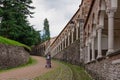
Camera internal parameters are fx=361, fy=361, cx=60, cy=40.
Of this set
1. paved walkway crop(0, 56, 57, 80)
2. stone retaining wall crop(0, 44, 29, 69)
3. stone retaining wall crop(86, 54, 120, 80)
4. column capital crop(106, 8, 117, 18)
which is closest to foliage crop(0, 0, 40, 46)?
stone retaining wall crop(0, 44, 29, 69)

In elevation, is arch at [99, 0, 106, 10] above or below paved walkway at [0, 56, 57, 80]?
above

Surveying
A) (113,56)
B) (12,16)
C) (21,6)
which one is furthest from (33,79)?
(21,6)

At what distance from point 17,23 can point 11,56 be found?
22.0 meters

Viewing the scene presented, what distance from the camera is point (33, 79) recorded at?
21922mm

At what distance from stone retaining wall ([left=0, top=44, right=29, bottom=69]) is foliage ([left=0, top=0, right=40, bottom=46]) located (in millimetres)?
14830

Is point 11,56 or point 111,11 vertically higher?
point 111,11

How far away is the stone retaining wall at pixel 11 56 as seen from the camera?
3491cm

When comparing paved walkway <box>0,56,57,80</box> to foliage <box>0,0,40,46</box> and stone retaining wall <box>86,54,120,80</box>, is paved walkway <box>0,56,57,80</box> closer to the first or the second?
stone retaining wall <box>86,54,120,80</box>

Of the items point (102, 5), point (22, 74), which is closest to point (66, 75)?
point (22, 74)

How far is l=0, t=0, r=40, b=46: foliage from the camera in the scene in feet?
188

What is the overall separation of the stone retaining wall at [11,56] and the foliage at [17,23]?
14.8 m

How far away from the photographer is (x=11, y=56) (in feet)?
123

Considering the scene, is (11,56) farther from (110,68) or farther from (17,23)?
(110,68)

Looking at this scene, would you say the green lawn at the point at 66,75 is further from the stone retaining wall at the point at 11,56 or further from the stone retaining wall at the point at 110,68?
the stone retaining wall at the point at 11,56
